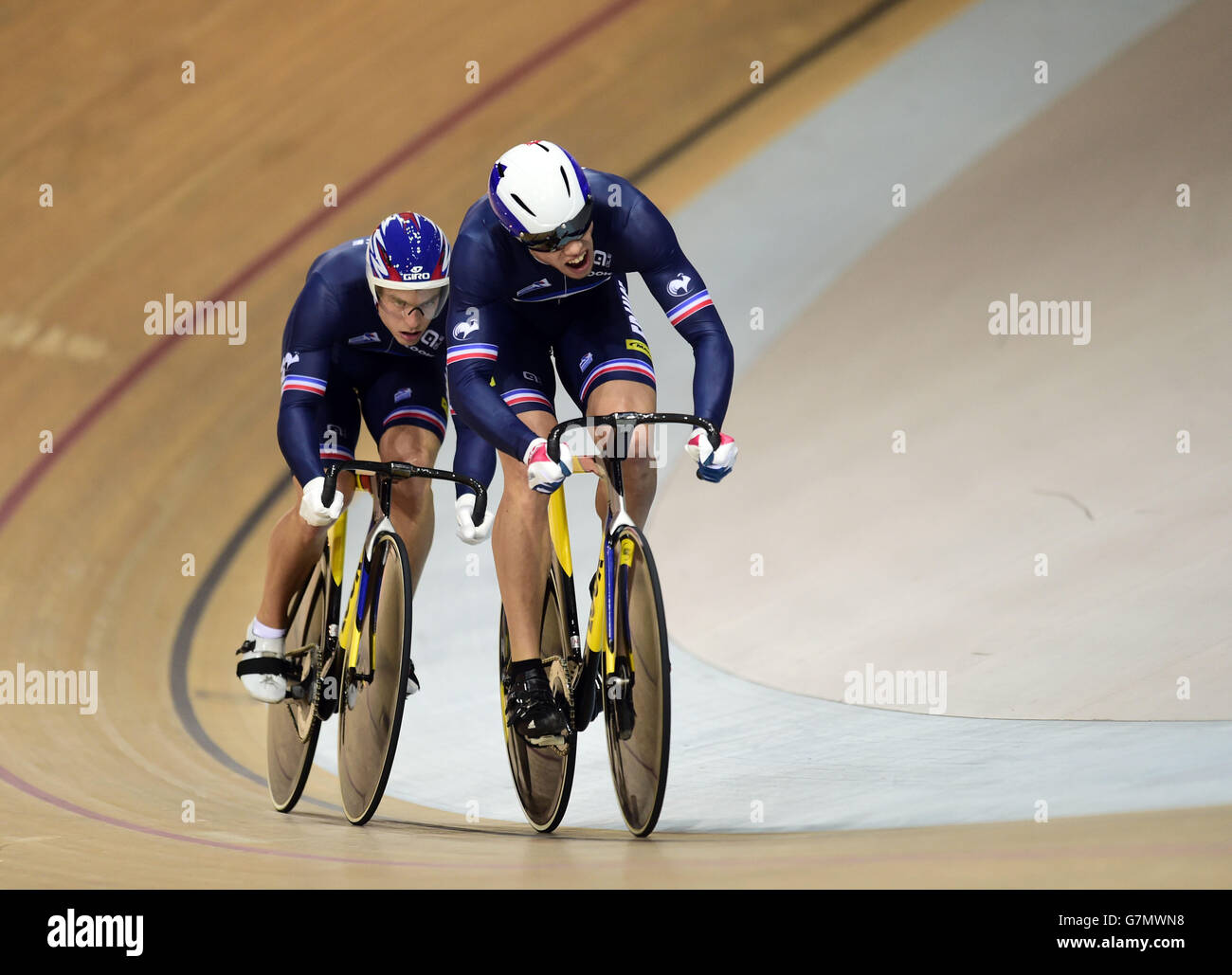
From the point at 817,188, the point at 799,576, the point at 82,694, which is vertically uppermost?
the point at 817,188

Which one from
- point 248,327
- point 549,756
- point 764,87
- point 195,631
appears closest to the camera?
point 549,756

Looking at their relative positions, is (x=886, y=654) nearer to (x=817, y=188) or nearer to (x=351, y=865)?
(x=351, y=865)

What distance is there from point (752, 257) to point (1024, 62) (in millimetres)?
2034

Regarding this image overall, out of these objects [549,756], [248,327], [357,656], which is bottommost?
[549,756]

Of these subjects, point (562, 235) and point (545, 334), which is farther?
point (545, 334)

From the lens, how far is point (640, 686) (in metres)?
2.51

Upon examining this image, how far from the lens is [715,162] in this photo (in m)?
6.54

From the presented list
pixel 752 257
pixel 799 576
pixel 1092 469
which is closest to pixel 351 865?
pixel 799 576

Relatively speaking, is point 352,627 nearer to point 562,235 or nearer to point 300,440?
point 300,440

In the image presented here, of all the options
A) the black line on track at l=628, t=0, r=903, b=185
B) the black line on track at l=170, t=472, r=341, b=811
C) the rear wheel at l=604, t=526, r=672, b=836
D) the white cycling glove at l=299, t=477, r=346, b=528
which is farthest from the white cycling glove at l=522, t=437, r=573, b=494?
the black line on track at l=628, t=0, r=903, b=185

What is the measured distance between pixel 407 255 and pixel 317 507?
55cm

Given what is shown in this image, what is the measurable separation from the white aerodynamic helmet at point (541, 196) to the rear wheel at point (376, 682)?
72 centimetres

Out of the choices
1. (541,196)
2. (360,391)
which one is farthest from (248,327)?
(541,196)

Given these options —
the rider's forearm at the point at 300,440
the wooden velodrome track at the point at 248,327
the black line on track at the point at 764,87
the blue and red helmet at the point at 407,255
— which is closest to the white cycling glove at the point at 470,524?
the rider's forearm at the point at 300,440
